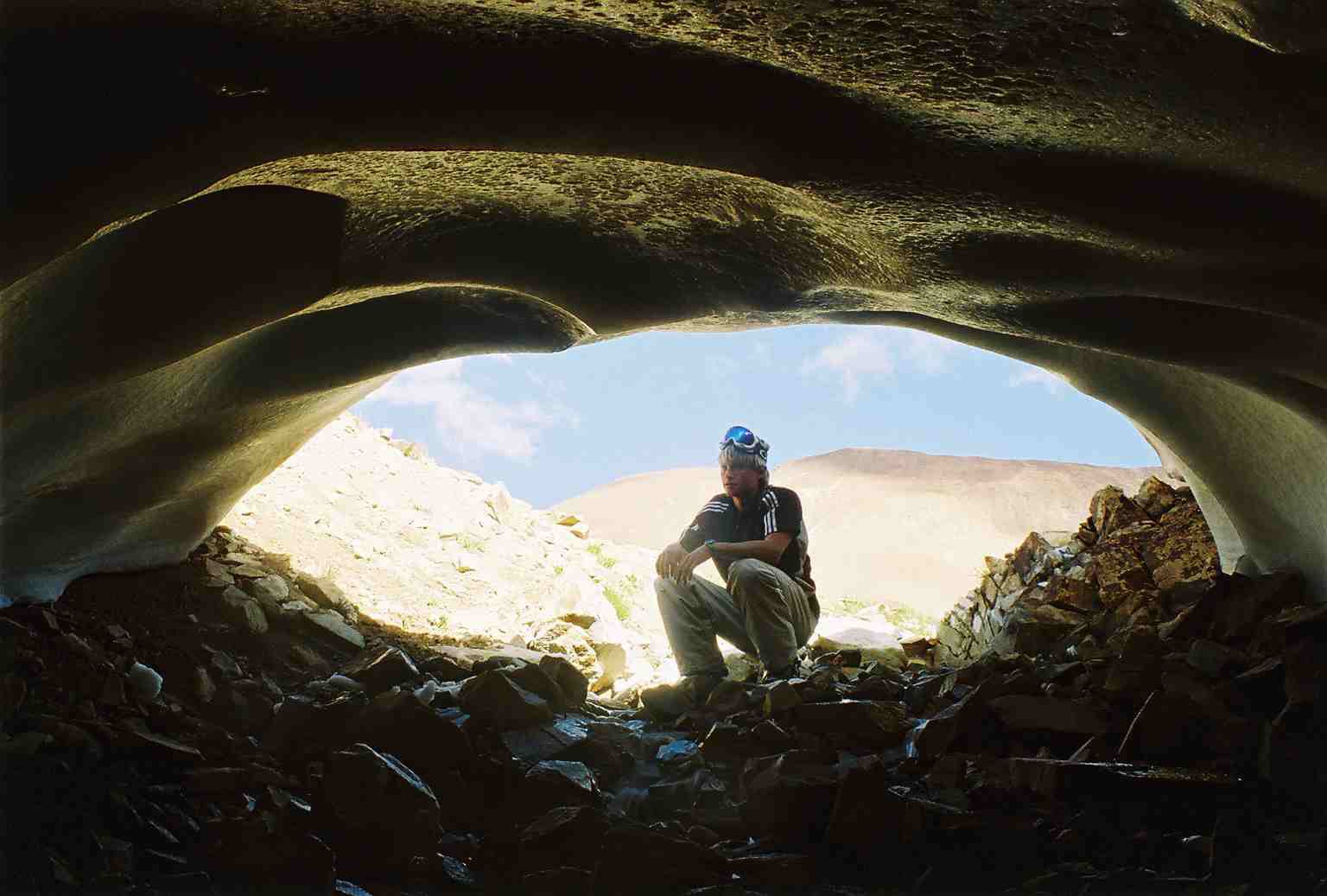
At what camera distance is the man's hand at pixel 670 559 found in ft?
16.4

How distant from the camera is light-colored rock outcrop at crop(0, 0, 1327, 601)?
1.85 m

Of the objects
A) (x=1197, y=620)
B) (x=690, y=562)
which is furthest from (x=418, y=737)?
(x=1197, y=620)

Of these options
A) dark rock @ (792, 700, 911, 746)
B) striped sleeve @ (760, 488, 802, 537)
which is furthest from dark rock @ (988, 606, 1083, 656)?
dark rock @ (792, 700, 911, 746)

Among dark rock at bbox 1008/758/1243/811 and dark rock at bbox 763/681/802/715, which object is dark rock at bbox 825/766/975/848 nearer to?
dark rock at bbox 1008/758/1243/811

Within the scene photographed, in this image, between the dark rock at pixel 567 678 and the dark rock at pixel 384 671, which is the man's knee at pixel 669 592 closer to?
the dark rock at pixel 567 678

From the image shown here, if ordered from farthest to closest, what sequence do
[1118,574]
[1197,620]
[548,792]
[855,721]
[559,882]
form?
1. [1118,574]
2. [1197,620]
3. [855,721]
4. [548,792]
5. [559,882]

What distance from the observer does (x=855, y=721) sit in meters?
3.61

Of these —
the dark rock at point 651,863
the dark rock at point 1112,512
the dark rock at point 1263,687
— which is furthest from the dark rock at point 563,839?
the dark rock at point 1112,512

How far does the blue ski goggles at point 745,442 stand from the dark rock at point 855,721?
167 cm

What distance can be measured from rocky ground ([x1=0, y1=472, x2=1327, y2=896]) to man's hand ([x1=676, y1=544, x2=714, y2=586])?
2.42 ft

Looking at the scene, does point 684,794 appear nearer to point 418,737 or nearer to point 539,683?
point 418,737

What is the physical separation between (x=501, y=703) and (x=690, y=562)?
155cm

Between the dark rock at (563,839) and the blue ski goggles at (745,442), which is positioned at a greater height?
the blue ski goggles at (745,442)

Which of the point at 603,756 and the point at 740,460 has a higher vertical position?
the point at 740,460
